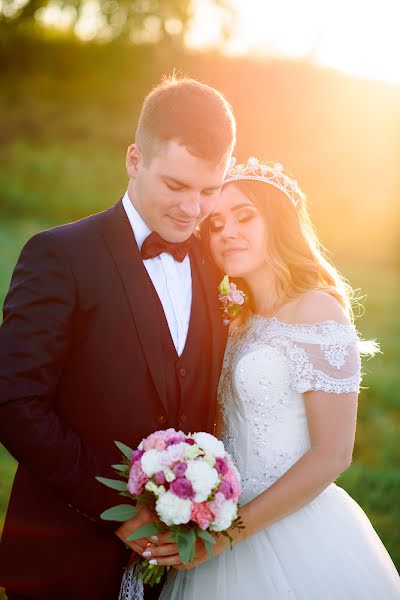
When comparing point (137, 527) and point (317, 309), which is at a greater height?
point (317, 309)

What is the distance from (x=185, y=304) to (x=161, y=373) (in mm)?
357

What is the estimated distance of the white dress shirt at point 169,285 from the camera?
9.71 ft

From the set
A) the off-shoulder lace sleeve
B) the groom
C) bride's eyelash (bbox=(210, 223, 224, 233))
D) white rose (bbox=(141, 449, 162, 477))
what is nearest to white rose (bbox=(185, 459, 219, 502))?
white rose (bbox=(141, 449, 162, 477))

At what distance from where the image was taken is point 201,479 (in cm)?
242

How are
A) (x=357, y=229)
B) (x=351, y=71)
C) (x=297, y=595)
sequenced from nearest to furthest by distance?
(x=297, y=595)
(x=357, y=229)
(x=351, y=71)

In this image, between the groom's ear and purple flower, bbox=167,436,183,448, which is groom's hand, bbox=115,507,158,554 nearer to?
purple flower, bbox=167,436,183,448

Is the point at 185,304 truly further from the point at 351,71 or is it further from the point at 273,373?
the point at 351,71

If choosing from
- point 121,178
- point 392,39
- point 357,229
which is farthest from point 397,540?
point 121,178

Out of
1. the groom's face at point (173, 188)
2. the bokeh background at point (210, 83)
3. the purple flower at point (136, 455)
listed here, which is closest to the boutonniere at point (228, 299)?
the groom's face at point (173, 188)

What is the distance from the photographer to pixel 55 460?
8.49 ft

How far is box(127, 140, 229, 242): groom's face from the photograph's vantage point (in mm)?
2725

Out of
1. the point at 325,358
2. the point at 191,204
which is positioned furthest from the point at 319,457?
the point at 191,204

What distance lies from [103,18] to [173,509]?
57.7ft

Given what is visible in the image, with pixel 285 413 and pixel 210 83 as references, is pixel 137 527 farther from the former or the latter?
pixel 210 83
